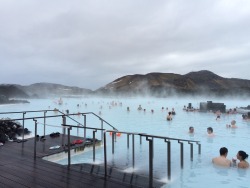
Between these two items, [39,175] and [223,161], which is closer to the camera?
[39,175]

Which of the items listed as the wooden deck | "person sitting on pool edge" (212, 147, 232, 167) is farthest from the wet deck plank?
"person sitting on pool edge" (212, 147, 232, 167)

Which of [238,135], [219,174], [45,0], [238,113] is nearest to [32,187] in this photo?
[219,174]

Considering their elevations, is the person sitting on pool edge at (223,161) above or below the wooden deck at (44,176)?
below

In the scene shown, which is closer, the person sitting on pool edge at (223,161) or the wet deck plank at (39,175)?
the wet deck plank at (39,175)

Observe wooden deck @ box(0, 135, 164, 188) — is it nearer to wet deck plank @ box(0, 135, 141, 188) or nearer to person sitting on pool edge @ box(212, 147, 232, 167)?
wet deck plank @ box(0, 135, 141, 188)

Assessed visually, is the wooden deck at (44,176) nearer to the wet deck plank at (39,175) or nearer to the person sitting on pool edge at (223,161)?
the wet deck plank at (39,175)

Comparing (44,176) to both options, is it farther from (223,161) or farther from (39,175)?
(223,161)

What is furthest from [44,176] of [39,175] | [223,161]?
[223,161]

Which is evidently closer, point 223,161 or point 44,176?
point 44,176

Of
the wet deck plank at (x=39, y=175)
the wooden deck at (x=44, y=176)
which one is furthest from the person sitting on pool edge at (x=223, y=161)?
the wet deck plank at (x=39, y=175)

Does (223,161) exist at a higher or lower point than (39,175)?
lower

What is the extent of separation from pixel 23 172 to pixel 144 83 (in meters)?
103

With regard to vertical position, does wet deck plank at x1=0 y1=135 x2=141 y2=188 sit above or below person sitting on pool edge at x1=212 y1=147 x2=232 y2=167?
above

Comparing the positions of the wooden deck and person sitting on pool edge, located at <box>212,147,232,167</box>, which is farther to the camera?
person sitting on pool edge, located at <box>212,147,232,167</box>
